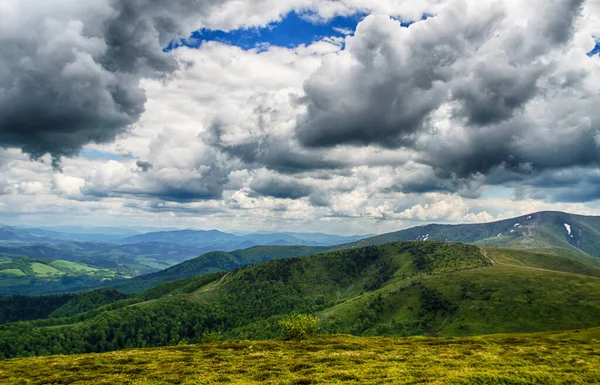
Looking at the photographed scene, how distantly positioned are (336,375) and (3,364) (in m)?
58.3

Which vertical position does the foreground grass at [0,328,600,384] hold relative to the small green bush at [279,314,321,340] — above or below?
above

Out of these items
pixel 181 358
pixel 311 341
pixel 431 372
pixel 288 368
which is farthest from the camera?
pixel 311 341

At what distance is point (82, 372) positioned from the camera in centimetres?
4434

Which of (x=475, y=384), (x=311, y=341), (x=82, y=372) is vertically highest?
(x=475, y=384)

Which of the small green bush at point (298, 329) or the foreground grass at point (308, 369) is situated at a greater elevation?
the foreground grass at point (308, 369)

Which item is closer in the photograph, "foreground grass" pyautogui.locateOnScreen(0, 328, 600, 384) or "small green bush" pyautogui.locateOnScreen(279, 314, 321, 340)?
"foreground grass" pyautogui.locateOnScreen(0, 328, 600, 384)

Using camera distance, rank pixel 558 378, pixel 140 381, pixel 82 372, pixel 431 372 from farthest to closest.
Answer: pixel 82 372 → pixel 140 381 → pixel 431 372 → pixel 558 378

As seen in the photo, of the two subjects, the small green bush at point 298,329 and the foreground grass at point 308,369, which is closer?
the foreground grass at point 308,369

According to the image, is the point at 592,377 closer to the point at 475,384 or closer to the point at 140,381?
the point at 475,384

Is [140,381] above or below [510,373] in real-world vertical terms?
below

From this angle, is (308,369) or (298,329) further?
(298,329)

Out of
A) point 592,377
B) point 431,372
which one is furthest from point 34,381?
point 592,377

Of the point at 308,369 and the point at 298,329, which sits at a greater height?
the point at 308,369

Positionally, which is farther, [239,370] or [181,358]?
[181,358]
